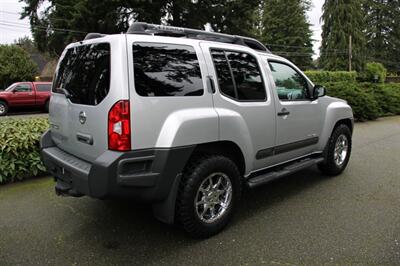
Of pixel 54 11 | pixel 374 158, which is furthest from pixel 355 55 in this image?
pixel 374 158

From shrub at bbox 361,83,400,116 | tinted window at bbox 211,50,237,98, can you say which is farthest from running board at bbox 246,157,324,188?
shrub at bbox 361,83,400,116

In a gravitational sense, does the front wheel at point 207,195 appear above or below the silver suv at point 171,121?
below

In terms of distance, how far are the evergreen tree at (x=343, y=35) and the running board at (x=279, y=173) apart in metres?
39.7

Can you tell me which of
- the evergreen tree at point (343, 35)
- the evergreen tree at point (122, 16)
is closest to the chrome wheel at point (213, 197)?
the evergreen tree at point (122, 16)

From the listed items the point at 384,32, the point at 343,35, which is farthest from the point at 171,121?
the point at 384,32

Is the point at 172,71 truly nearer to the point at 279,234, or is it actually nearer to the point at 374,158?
the point at 279,234

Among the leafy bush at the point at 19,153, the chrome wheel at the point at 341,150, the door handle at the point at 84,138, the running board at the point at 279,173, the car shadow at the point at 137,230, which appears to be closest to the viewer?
the door handle at the point at 84,138

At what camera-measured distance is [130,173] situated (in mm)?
2857

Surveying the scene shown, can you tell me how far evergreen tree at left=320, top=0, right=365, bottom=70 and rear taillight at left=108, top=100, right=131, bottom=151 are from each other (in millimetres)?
42130

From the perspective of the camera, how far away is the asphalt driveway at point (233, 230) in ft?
10.1

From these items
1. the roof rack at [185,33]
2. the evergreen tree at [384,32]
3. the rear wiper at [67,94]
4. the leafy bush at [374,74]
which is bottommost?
the rear wiper at [67,94]

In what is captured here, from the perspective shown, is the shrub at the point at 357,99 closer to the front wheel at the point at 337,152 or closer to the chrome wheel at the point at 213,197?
the front wheel at the point at 337,152

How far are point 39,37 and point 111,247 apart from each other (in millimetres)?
25598

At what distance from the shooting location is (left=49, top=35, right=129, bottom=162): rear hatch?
2863 mm
